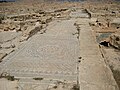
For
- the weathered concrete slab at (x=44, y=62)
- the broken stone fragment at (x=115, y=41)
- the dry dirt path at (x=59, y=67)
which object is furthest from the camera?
the broken stone fragment at (x=115, y=41)

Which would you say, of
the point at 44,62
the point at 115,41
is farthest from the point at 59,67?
the point at 115,41

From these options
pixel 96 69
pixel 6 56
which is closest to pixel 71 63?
pixel 96 69

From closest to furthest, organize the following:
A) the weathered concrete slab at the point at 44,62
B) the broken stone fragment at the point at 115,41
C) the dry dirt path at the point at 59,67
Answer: the dry dirt path at the point at 59,67 < the weathered concrete slab at the point at 44,62 < the broken stone fragment at the point at 115,41

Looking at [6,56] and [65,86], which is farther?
[6,56]

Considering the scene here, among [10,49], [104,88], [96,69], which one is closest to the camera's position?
[104,88]

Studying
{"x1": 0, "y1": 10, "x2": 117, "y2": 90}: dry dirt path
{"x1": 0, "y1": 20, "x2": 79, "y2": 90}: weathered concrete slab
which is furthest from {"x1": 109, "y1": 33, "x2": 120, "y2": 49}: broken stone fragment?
{"x1": 0, "y1": 20, "x2": 79, "y2": 90}: weathered concrete slab

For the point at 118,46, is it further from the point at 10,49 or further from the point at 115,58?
the point at 10,49

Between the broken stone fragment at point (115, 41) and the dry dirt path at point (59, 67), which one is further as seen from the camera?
the broken stone fragment at point (115, 41)

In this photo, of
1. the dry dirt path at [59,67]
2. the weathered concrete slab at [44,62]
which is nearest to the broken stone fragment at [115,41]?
the dry dirt path at [59,67]

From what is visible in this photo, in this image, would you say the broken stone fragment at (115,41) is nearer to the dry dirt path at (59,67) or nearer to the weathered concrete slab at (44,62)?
the dry dirt path at (59,67)

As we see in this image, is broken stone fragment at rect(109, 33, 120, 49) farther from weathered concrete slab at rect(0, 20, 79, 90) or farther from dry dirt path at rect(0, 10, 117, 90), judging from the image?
weathered concrete slab at rect(0, 20, 79, 90)

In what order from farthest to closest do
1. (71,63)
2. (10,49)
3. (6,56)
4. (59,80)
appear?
(10,49), (6,56), (71,63), (59,80)
